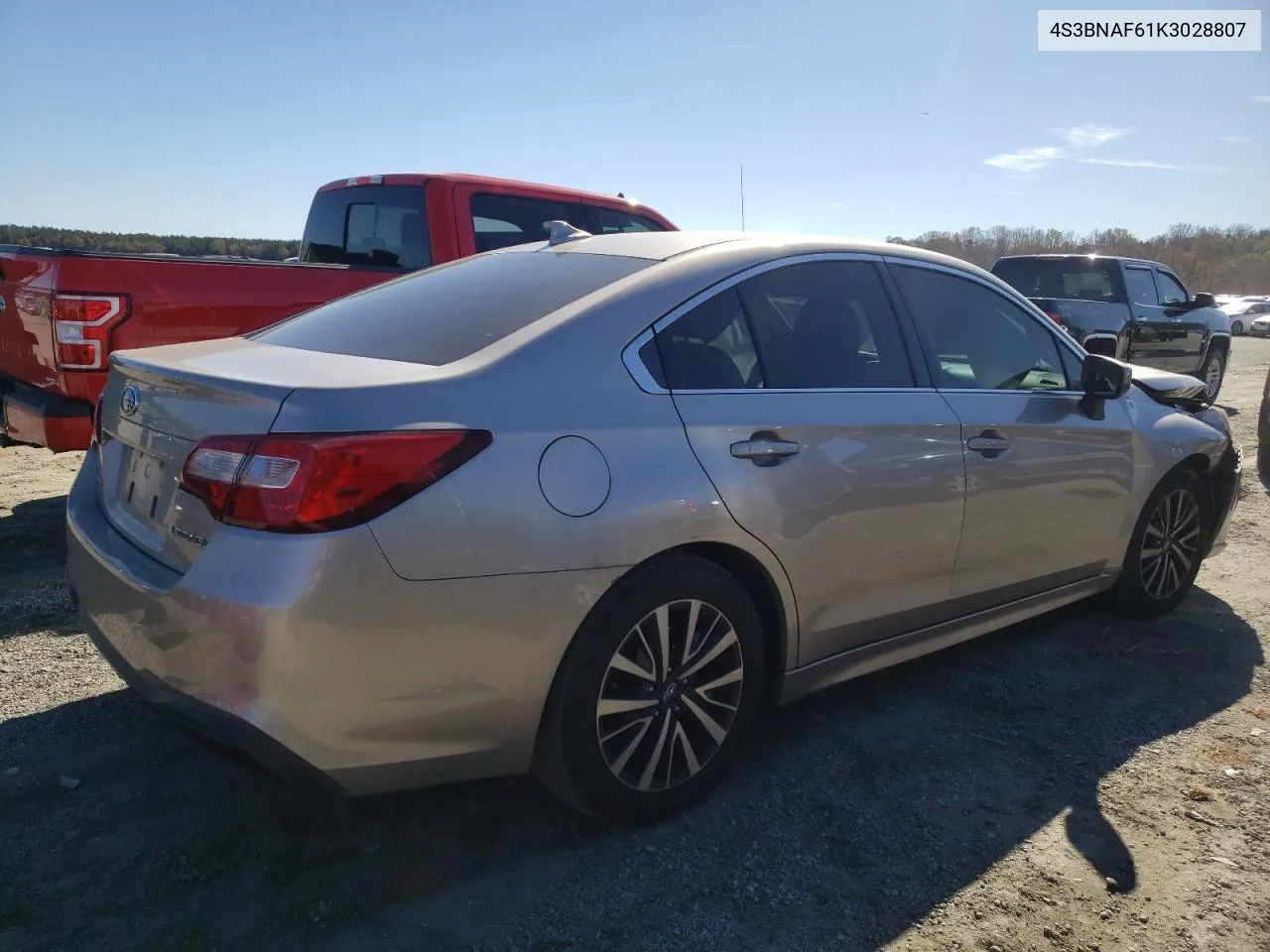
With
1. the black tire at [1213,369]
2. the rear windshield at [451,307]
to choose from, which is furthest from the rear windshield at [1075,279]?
the rear windshield at [451,307]

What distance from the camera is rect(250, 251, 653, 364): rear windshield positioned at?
2801mm

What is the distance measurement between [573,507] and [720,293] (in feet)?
3.15

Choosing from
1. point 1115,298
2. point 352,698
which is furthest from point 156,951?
point 1115,298

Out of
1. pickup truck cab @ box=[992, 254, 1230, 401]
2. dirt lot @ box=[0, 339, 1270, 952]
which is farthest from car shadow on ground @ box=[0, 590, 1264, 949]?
pickup truck cab @ box=[992, 254, 1230, 401]

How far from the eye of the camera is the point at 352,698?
2.27 metres

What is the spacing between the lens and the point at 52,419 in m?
4.85

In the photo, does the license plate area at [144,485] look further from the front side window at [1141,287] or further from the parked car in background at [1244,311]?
the parked car in background at [1244,311]

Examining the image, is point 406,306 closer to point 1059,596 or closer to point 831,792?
point 831,792

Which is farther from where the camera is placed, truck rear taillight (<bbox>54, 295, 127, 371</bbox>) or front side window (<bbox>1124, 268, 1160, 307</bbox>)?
front side window (<bbox>1124, 268, 1160, 307</bbox>)

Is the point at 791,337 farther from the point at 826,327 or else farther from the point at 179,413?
the point at 179,413

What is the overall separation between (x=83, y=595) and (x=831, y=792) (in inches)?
91.2

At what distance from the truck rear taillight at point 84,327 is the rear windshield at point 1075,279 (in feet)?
32.3

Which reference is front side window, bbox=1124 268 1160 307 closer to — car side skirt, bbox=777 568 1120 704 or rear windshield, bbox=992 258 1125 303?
rear windshield, bbox=992 258 1125 303

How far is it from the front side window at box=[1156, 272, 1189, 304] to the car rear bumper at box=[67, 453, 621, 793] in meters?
12.5
